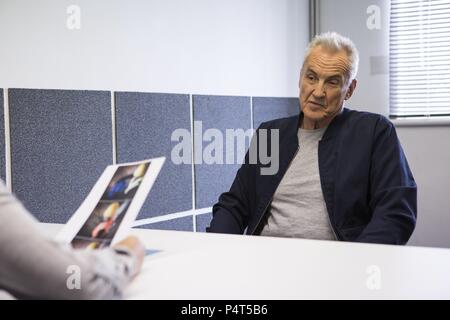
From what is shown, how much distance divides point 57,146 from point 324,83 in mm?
964

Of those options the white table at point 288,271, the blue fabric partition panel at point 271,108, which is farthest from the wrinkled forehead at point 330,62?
the blue fabric partition panel at point 271,108

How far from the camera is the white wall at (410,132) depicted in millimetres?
3109

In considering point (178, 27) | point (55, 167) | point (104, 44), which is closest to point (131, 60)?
point (104, 44)

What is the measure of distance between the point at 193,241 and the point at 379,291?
51cm

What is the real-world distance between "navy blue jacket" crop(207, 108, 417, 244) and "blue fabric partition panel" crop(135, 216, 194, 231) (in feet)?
2.37

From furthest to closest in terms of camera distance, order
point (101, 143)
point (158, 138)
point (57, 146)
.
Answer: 1. point (158, 138)
2. point (101, 143)
3. point (57, 146)

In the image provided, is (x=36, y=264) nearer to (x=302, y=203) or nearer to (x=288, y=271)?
(x=288, y=271)

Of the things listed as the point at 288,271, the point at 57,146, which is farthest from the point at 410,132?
the point at 288,271

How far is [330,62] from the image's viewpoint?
170 centimetres

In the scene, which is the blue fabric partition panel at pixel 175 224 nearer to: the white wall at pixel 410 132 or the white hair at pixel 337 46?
the white hair at pixel 337 46

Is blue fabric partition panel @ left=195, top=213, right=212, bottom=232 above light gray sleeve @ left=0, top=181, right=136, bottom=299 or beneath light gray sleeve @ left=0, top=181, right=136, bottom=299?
beneath

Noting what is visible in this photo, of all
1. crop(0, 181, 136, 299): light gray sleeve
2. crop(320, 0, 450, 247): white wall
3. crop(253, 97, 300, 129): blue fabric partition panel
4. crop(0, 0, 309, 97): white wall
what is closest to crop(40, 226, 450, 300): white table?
crop(0, 181, 136, 299): light gray sleeve

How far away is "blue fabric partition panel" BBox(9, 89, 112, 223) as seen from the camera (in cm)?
187

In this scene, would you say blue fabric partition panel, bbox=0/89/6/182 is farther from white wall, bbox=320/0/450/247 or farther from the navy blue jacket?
white wall, bbox=320/0/450/247
